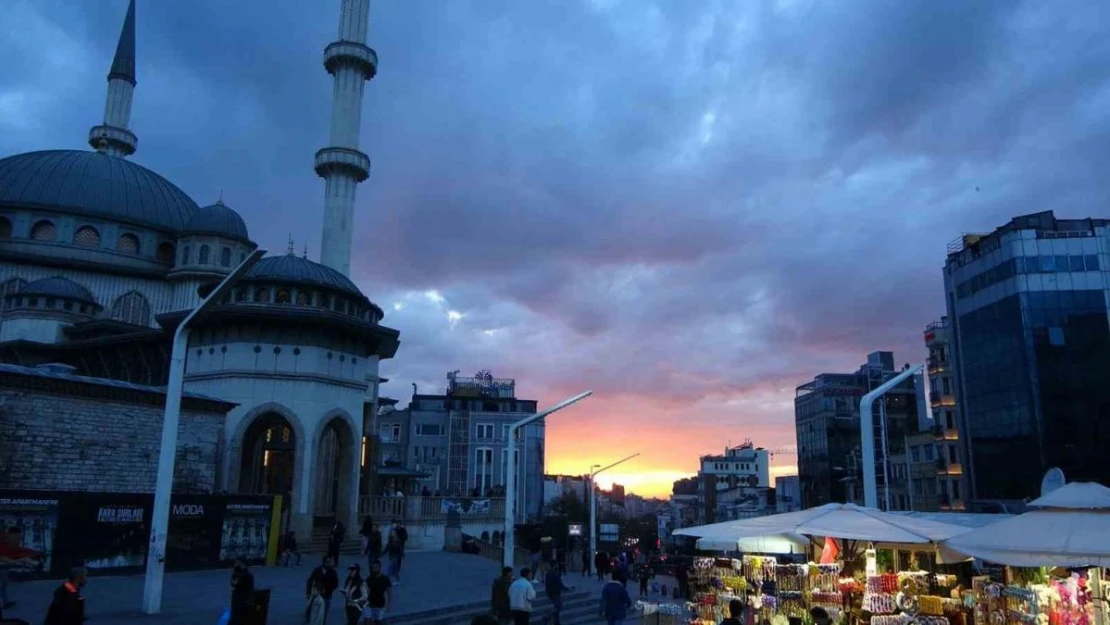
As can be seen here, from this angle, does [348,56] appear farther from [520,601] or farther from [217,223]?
[520,601]

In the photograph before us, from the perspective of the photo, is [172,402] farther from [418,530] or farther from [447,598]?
[418,530]

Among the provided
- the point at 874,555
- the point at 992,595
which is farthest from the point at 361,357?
the point at 992,595

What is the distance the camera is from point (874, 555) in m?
14.2

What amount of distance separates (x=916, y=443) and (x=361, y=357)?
43.7 m

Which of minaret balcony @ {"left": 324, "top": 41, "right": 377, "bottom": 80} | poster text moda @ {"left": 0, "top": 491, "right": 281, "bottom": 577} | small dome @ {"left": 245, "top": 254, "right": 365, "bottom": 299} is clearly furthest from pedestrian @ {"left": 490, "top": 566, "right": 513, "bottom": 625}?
minaret balcony @ {"left": 324, "top": 41, "right": 377, "bottom": 80}

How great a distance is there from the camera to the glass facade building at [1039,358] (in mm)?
43375

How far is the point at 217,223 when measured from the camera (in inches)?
1992

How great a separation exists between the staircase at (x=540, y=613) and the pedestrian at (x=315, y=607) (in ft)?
7.11

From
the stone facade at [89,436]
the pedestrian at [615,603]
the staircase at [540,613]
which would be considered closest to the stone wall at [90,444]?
the stone facade at [89,436]

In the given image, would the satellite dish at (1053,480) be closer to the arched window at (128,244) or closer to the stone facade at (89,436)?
the stone facade at (89,436)

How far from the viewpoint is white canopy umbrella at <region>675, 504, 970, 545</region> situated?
12.0m

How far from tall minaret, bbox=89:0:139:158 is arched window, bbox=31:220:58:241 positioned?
53.3 feet

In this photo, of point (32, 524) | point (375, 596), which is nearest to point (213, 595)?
point (32, 524)

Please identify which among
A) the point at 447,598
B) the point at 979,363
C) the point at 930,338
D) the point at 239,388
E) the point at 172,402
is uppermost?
the point at 930,338
